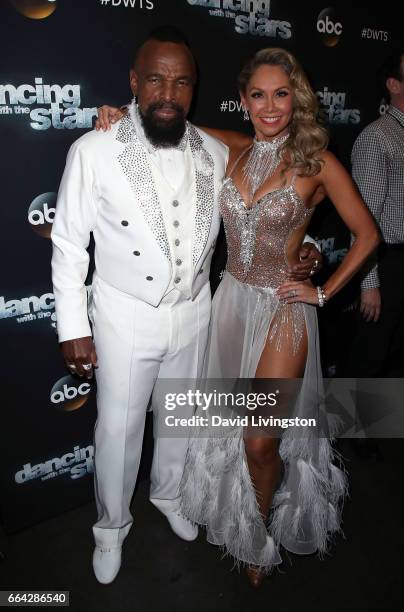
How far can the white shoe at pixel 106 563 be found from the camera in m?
2.28

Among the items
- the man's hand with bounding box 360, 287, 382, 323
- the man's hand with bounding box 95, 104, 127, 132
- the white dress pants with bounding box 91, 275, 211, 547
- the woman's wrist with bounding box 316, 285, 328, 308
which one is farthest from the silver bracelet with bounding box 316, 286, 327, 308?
the man's hand with bounding box 95, 104, 127, 132

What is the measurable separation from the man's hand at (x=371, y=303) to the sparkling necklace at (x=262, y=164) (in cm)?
118

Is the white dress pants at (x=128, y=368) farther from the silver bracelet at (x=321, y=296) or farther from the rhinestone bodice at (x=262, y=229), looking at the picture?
the silver bracelet at (x=321, y=296)

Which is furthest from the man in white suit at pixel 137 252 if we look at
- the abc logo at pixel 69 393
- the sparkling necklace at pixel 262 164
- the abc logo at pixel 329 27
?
the abc logo at pixel 329 27

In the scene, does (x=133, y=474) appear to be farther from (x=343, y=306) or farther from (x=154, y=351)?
(x=343, y=306)

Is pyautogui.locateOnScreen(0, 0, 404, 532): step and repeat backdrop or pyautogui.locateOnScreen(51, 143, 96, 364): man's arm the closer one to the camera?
pyautogui.locateOnScreen(51, 143, 96, 364): man's arm

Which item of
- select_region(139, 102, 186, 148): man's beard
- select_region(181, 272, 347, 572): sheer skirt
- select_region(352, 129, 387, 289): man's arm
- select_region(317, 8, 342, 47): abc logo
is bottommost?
select_region(181, 272, 347, 572): sheer skirt

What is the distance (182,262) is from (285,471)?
3.54ft

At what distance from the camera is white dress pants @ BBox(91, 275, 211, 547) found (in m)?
2.05

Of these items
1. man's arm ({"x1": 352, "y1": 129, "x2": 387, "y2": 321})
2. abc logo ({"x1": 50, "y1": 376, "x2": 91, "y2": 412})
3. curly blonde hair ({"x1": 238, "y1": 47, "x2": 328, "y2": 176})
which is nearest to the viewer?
curly blonde hair ({"x1": 238, "y1": 47, "x2": 328, "y2": 176})

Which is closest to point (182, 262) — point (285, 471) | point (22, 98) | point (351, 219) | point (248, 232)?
point (248, 232)

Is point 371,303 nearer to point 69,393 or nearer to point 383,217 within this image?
point 383,217

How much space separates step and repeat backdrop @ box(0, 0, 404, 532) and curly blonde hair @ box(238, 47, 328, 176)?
526 mm

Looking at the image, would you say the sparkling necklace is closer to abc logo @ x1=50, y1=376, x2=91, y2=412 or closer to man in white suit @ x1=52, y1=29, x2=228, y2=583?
man in white suit @ x1=52, y1=29, x2=228, y2=583
